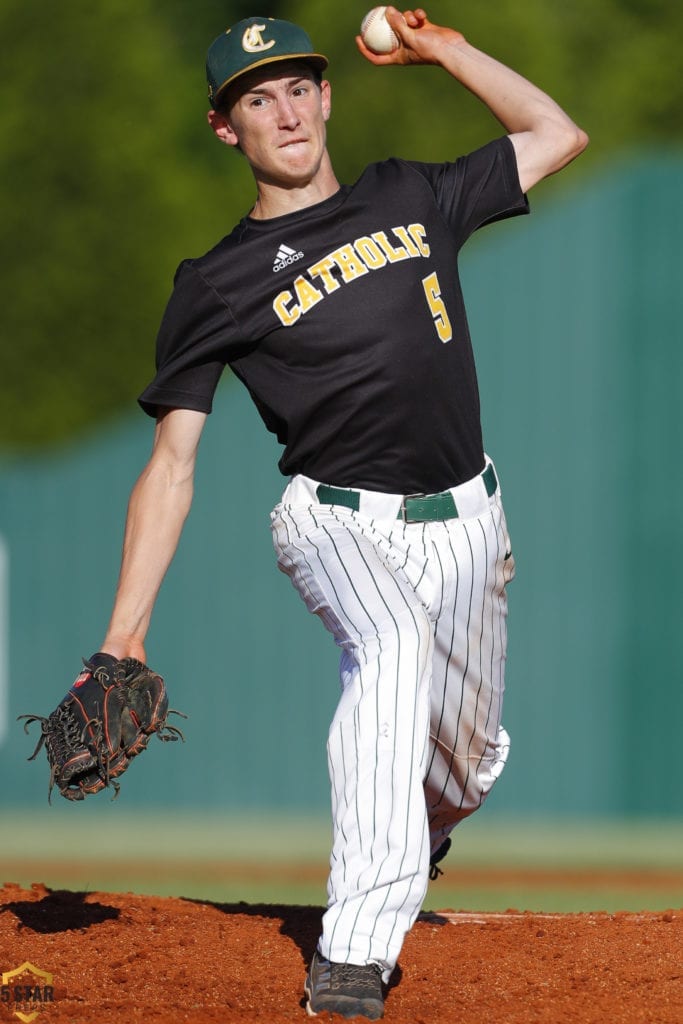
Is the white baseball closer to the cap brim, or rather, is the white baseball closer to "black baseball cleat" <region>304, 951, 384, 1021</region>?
the cap brim

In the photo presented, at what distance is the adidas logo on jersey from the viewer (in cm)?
316

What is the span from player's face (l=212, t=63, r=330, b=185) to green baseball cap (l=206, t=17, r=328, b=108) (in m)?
0.04

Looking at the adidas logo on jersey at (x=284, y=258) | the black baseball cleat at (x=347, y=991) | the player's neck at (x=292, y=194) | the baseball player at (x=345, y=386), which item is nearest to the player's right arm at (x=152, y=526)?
the baseball player at (x=345, y=386)

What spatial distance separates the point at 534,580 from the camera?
7102mm

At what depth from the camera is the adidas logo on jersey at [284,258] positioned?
3156mm

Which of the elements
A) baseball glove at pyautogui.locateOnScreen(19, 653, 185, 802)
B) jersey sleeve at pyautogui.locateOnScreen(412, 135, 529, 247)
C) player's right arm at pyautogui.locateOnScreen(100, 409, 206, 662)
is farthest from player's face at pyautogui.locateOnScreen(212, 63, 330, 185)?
baseball glove at pyautogui.locateOnScreen(19, 653, 185, 802)

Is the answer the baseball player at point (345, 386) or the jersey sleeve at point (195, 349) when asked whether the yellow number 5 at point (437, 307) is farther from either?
the jersey sleeve at point (195, 349)

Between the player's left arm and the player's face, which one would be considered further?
the player's left arm

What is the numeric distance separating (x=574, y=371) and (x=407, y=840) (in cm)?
478

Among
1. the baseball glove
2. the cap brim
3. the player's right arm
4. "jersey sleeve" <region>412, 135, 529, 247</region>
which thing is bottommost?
the baseball glove

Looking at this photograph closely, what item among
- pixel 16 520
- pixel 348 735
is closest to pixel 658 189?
pixel 16 520

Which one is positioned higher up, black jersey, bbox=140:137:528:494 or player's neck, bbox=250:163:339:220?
player's neck, bbox=250:163:339:220

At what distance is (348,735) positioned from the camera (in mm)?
2746

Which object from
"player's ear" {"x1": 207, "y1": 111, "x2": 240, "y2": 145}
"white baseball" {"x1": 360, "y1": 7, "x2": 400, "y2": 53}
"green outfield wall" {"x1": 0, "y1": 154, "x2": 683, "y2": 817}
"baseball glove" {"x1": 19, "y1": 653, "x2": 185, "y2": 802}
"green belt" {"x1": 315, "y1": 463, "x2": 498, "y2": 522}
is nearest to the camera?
"baseball glove" {"x1": 19, "y1": 653, "x2": 185, "y2": 802}
